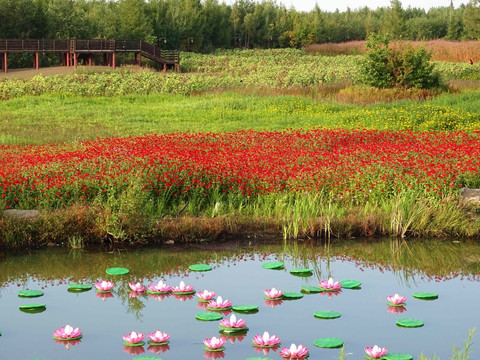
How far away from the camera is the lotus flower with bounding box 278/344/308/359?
6.77 meters

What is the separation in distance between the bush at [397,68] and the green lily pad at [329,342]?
76.9 ft

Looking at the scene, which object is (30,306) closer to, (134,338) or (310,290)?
(134,338)

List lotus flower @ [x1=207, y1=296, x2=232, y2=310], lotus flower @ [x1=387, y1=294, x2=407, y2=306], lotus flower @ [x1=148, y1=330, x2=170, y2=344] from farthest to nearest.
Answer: lotus flower @ [x1=387, y1=294, x2=407, y2=306]
lotus flower @ [x1=207, y1=296, x2=232, y2=310]
lotus flower @ [x1=148, y1=330, x2=170, y2=344]

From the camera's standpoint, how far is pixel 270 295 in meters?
8.73

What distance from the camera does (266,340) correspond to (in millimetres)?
7117

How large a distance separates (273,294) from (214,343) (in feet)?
6.15

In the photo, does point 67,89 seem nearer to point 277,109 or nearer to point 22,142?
point 277,109

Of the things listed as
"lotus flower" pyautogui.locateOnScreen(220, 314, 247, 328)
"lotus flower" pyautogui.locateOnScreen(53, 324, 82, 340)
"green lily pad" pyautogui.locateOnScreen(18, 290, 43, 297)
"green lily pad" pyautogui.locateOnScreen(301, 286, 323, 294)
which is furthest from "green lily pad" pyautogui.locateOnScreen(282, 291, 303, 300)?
"green lily pad" pyautogui.locateOnScreen(18, 290, 43, 297)

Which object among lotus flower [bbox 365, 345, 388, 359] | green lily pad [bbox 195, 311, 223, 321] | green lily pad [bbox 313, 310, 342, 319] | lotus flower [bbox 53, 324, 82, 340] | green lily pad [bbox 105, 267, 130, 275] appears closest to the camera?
lotus flower [bbox 365, 345, 388, 359]

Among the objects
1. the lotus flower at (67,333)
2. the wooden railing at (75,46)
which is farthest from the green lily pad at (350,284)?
the wooden railing at (75,46)

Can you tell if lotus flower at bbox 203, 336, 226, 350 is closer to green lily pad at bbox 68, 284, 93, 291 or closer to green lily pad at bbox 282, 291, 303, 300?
green lily pad at bbox 282, 291, 303, 300

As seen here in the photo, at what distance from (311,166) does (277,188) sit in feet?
4.21

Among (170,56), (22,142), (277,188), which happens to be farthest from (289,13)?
(277,188)

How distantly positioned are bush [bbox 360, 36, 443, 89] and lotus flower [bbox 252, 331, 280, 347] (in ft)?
77.9
